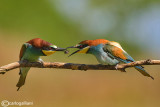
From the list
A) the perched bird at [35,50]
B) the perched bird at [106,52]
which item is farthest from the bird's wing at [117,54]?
the perched bird at [35,50]

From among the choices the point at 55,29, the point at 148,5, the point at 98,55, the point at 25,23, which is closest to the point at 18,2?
the point at 25,23

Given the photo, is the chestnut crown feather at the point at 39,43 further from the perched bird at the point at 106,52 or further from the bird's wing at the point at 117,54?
the bird's wing at the point at 117,54

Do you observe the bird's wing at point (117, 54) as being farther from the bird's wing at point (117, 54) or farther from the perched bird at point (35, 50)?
the perched bird at point (35, 50)

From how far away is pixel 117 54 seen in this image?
3.11m

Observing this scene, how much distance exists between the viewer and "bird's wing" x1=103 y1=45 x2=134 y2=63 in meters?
3.09

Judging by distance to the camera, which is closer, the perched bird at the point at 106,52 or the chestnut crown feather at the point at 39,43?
the chestnut crown feather at the point at 39,43

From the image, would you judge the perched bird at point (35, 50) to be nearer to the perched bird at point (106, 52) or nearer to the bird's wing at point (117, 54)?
the perched bird at point (106, 52)

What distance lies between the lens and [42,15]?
15.3 metres

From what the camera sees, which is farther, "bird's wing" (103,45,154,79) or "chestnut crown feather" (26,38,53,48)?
"bird's wing" (103,45,154,79)

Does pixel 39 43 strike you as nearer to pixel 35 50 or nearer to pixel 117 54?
pixel 35 50

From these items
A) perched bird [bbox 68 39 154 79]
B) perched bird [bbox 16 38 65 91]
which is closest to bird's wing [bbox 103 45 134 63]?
perched bird [bbox 68 39 154 79]

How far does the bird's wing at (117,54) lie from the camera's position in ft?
10.1

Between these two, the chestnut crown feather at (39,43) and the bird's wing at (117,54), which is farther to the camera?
the bird's wing at (117,54)

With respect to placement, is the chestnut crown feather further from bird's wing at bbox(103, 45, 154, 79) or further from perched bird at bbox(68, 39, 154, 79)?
bird's wing at bbox(103, 45, 154, 79)
